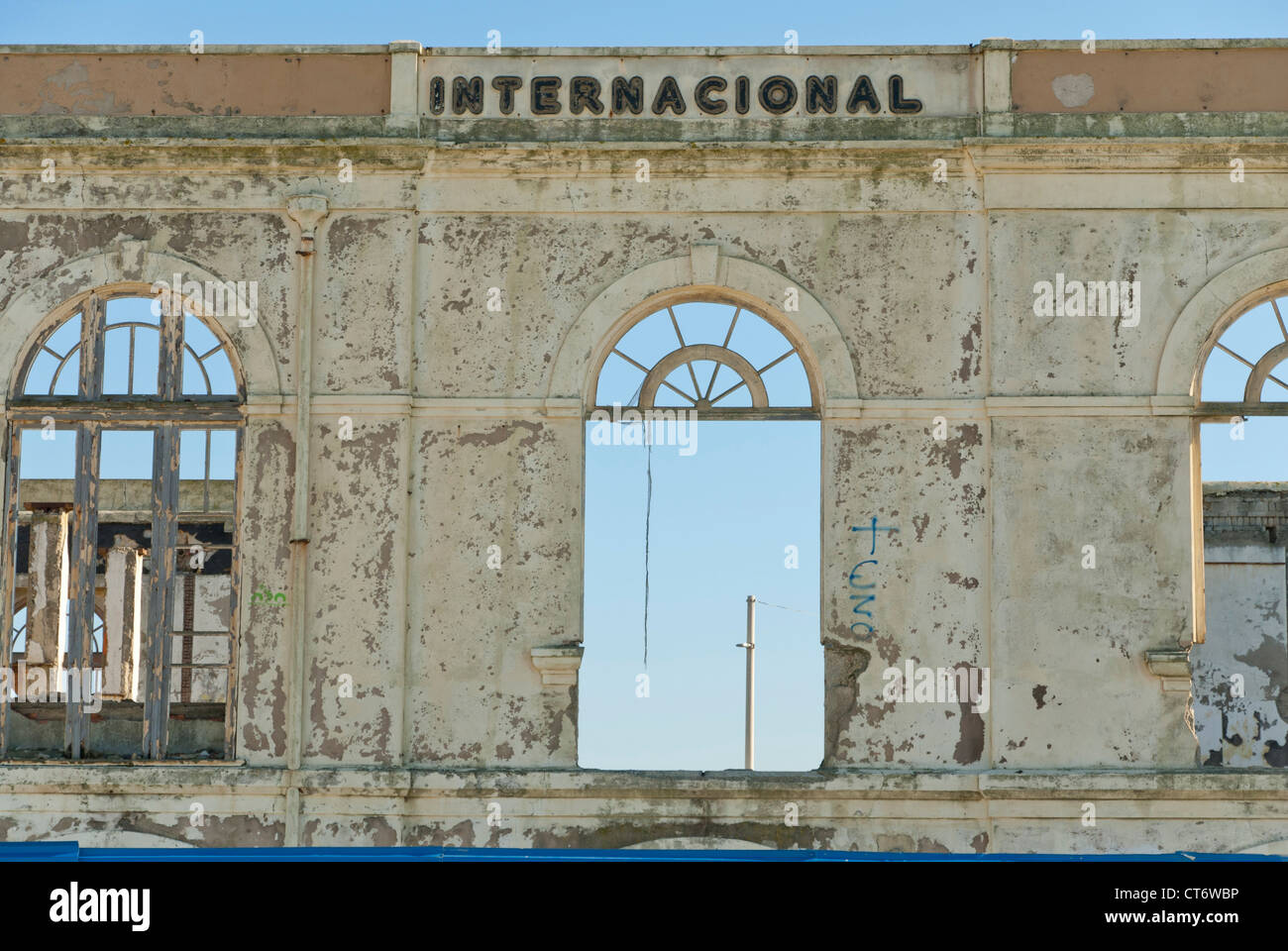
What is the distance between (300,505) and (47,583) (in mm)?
2137

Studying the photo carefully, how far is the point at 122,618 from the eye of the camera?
47.7 feet

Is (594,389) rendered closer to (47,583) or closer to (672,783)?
(672,783)

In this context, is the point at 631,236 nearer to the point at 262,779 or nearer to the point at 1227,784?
the point at 262,779

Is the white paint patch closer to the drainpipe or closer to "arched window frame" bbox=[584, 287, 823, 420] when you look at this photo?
"arched window frame" bbox=[584, 287, 823, 420]

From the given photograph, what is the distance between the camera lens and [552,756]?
12250mm

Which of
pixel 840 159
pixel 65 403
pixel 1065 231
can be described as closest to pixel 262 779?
pixel 65 403

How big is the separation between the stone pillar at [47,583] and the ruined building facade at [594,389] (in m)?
0.03

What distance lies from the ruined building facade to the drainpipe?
40mm

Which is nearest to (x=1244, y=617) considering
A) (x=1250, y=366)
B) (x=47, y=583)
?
(x=1250, y=366)

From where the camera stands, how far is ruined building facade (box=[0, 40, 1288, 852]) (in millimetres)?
12117

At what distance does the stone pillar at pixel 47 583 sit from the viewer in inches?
505

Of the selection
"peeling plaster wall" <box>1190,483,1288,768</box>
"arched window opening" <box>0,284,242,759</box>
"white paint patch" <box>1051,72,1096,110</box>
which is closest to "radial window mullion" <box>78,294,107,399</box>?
"arched window opening" <box>0,284,242,759</box>

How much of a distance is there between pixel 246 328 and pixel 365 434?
3.76 feet

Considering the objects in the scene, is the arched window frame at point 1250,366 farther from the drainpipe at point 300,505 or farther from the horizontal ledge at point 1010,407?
the drainpipe at point 300,505
